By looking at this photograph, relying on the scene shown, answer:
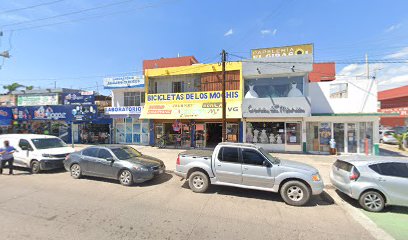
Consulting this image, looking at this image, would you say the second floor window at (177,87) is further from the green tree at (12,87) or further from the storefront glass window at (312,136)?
the green tree at (12,87)

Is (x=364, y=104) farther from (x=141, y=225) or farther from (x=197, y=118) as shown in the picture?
(x=141, y=225)

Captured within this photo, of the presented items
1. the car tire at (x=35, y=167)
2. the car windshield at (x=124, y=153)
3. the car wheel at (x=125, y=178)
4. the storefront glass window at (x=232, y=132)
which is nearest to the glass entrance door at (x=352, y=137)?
the storefront glass window at (x=232, y=132)

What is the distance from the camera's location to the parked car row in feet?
19.3

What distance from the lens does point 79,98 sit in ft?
67.4

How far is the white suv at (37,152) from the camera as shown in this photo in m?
9.63

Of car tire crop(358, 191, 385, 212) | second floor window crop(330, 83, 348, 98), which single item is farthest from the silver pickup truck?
second floor window crop(330, 83, 348, 98)

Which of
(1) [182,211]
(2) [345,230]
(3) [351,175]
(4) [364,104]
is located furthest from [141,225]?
(4) [364,104]

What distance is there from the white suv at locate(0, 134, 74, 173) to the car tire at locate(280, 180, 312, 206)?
1018cm

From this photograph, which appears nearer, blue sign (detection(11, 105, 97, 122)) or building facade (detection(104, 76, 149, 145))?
building facade (detection(104, 76, 149, 145))

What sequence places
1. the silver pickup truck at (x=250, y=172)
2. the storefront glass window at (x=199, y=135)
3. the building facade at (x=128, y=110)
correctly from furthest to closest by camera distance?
the building facade at (x=128, y=110) → the storefront glass window at (x=199, y=135) → the silver pickup truck at (x=250, y=172)

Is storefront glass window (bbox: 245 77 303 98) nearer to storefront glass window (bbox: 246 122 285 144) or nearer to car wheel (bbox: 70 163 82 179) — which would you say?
storefront glass window (bbox: 246 122 285 144)

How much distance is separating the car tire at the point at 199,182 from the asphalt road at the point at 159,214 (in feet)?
0.81

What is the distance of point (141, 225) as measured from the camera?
476 cm

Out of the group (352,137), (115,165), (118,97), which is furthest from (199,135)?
(352,137)
